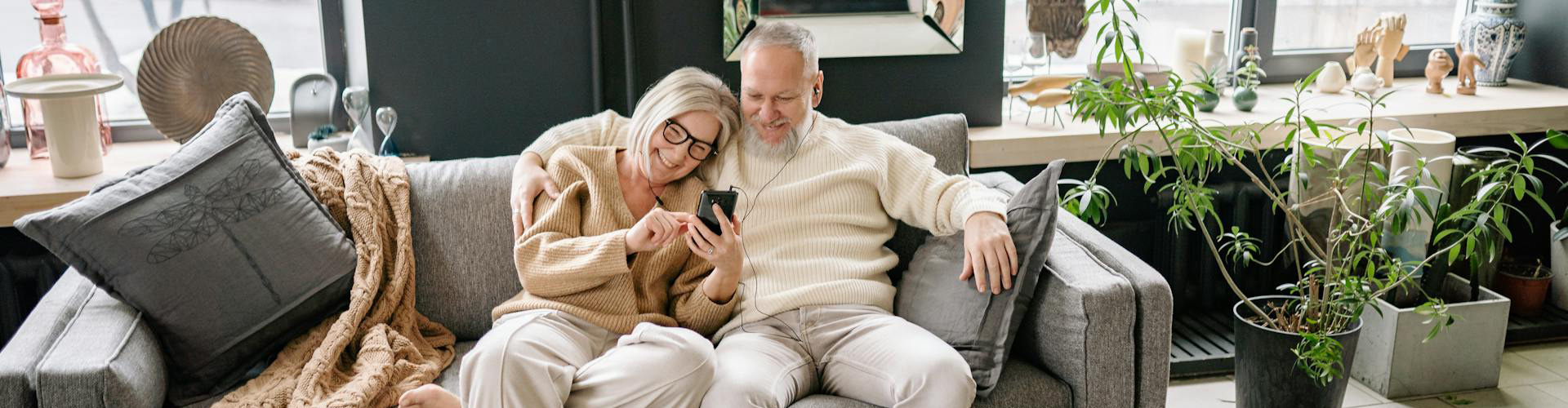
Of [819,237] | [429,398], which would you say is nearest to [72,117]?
[429,398]

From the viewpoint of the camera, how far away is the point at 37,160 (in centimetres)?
277

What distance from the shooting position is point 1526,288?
10.7 ft

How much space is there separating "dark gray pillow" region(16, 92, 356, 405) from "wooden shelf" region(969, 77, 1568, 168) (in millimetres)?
1532

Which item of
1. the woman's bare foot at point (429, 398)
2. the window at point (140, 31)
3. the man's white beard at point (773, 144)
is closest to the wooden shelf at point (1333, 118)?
the man's white beard at point (773, 144)

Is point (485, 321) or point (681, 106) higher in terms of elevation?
point (681, 106)

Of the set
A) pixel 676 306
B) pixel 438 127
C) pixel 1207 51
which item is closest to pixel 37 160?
pixel 438 127

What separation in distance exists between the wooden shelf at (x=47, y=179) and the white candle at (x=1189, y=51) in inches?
78.8

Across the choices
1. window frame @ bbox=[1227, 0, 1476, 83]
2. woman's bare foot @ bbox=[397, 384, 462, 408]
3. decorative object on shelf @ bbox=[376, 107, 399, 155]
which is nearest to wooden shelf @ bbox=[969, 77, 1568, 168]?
window frame @ bbox=[1227, 0, 1476, 83]

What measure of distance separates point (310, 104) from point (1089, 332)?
74.5 inches

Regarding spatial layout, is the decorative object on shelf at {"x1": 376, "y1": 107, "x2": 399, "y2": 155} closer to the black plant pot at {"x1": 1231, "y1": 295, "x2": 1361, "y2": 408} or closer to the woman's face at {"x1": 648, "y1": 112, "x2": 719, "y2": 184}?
the woman's face at {"x1": 648, "y1": 112, "x2": 719, "y2": 184}

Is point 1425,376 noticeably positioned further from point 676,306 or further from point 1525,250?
point 676,306

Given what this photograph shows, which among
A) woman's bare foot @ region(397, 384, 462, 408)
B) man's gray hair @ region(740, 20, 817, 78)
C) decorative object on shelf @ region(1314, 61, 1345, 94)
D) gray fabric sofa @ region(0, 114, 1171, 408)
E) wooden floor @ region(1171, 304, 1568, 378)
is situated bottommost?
wooden floor @ region(1171, 304, 1568, 378)

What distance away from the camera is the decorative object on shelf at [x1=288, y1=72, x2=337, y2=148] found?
9.43 ft

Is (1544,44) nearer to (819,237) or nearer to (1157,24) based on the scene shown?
(1157,24)
